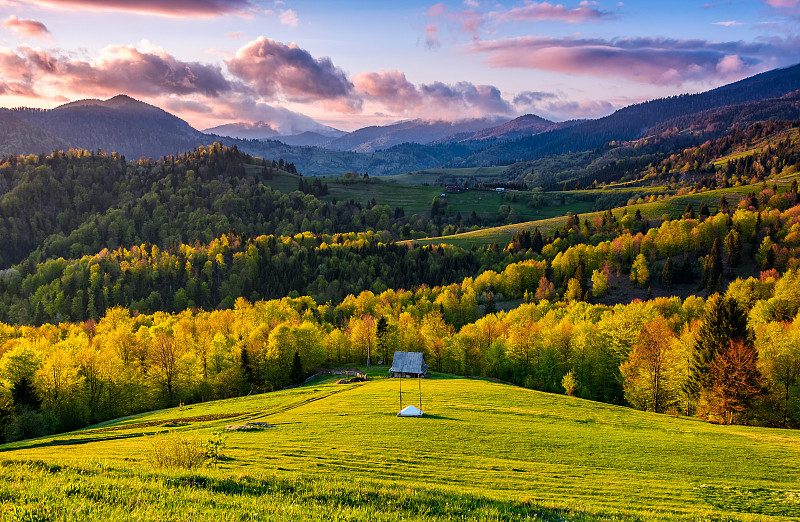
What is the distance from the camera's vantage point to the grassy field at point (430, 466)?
14641mm

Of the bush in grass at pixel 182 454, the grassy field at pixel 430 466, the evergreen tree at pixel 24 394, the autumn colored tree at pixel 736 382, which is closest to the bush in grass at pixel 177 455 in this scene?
the bush in grass at pixel 182 454

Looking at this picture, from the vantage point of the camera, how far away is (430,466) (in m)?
30.4

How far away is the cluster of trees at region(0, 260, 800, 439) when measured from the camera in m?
63.6

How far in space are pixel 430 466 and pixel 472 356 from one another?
83.5m

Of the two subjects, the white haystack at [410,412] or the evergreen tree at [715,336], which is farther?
the evergreen tree at [715,336]

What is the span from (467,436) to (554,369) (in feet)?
201

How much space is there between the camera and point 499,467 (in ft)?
102

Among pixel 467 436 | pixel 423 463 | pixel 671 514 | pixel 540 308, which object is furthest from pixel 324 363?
pixel 671 514

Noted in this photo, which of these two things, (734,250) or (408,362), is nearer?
(408,362)

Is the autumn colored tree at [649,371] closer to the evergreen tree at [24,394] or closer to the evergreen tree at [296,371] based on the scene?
the evergreen tree at [296,371]

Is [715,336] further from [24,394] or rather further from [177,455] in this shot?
[24,394]

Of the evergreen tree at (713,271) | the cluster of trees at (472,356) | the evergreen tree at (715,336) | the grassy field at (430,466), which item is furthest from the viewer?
the evergreen tree at (713,271)

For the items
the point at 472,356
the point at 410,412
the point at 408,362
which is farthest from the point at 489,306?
the point at 410,412

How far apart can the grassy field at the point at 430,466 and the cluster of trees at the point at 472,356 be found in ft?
54.0
